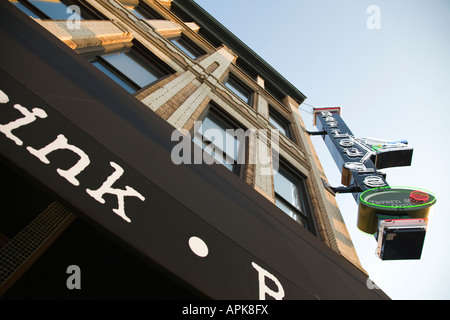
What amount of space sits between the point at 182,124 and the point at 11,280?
13.1 feet

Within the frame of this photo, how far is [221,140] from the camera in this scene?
7586mm

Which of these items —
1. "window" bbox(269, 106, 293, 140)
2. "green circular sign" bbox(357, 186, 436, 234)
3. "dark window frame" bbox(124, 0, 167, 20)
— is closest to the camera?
"green circular sign" bbox(357, 186, 436, 234)

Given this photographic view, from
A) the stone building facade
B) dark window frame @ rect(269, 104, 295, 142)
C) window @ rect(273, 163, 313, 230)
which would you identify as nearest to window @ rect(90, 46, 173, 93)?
the stone building facade

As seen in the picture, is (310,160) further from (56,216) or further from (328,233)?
(56,216)

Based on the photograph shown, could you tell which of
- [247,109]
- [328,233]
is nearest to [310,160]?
[247,109]

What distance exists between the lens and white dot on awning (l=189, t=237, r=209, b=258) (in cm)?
224

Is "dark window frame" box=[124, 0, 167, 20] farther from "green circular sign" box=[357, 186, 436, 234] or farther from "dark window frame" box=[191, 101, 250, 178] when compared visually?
"green circular sign" box=[357, 186, 436, 234]

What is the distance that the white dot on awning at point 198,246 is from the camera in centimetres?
224

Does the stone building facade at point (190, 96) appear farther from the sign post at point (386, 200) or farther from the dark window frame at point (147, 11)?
the sign post at point (386, 200)

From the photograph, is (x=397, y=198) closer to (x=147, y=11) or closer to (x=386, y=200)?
(x=386, y=200)

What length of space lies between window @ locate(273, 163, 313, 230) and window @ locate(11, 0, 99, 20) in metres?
6.11

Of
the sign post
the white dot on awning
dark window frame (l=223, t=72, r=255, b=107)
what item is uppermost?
dark window frame (l=223, t=72, r=255, b=107)

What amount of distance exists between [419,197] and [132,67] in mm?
7544
